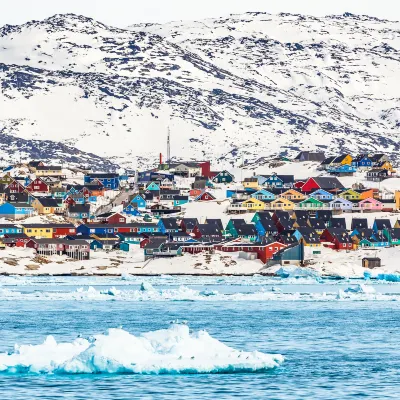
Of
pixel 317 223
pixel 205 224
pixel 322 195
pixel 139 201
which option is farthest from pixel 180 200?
pixel 317 223

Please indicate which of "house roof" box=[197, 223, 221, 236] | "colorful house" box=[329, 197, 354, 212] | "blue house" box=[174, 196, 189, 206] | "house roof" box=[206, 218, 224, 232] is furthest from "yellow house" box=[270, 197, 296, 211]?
"house roof" box=[197, 223, 221, 236]

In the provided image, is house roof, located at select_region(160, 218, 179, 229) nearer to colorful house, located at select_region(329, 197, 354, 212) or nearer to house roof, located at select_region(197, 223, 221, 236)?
house roof, located at select_region(197, 223, 221, 236)

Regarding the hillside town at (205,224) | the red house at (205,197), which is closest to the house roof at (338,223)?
the hillside town at (205,224)

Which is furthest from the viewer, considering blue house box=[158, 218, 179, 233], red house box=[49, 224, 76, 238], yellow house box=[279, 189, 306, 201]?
yellow house box=[279, 189, 306, 201]

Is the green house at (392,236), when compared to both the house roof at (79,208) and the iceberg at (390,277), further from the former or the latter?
the house roof at (79,208)

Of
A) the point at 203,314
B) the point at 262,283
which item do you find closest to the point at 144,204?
the point at 262,283

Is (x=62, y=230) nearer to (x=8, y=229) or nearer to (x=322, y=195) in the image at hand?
(x=8, y=229)
